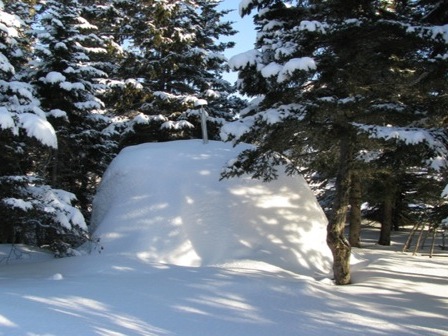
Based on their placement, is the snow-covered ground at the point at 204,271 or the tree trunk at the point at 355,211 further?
the tree trunk at the point at 355,211

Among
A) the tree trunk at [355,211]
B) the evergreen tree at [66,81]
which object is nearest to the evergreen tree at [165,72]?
the evergreen tree at [66,81]

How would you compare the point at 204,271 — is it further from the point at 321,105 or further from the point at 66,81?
the point at 66,81

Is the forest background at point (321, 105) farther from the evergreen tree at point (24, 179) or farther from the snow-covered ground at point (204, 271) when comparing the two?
the snow-covered ground at point (204, 271)

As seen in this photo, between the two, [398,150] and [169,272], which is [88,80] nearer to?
[169,272]

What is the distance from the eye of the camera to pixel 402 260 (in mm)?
9625

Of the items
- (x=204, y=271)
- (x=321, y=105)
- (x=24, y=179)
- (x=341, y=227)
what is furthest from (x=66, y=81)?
(x=341, y=227)

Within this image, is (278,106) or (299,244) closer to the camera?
(278,106)

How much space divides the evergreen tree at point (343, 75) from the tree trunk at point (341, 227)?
0.12 feet

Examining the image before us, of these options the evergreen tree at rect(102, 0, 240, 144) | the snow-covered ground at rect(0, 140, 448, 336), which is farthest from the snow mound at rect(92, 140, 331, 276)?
the evergreen tree at rect(102, 0, 240, 144)

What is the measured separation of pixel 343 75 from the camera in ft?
21.5

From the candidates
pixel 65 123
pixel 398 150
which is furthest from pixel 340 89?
pixel 65 123

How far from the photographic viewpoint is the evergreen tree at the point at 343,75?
6.01 m

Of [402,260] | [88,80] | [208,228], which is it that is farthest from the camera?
[88,80]

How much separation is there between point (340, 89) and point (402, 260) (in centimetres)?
489
